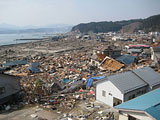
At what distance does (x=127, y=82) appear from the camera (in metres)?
9.57

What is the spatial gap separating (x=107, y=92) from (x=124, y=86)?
1.11 meters

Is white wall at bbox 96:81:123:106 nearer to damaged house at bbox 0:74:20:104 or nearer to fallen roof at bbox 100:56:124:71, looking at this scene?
damaged house at bbox 0:74:20:104

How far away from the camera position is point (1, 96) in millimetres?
10062

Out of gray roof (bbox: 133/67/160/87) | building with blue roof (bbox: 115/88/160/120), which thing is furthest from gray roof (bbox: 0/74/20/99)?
gray roof (bbox: 133/67/160/87)

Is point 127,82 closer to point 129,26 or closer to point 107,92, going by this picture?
point 107,92

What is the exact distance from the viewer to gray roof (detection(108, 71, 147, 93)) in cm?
907

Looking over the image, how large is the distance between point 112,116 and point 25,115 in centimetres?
467

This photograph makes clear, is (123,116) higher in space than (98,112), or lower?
higher

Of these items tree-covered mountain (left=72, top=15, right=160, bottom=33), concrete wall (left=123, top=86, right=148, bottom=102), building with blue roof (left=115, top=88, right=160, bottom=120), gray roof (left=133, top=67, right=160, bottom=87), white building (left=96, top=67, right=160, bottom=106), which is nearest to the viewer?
building with blue roof (left=115, top=88, right=160, bottom=120)

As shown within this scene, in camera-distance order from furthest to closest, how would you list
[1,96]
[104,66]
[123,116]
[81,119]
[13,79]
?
[104,66], [13,79], [1,96], [81,119], [123,116]

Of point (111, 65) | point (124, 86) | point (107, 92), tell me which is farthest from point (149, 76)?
point (111, 65)

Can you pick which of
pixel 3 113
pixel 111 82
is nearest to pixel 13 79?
pixel 3 113

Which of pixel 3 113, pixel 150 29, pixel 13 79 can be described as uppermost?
pixel 150 29

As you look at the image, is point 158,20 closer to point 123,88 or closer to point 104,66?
point 104,66
